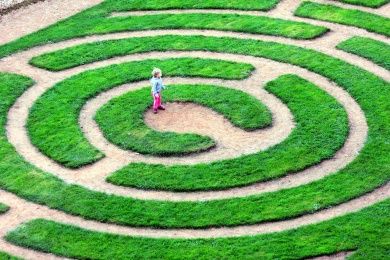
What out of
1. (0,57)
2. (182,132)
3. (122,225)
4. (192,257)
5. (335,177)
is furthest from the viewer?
(0,57)

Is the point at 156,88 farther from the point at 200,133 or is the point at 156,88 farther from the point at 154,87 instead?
the point at 200,133

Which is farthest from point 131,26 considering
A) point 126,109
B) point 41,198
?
point 41,198

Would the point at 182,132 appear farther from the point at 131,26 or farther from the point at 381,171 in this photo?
the point at 131,26

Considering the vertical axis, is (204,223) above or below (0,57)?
below

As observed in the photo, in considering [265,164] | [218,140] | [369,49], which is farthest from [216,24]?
[265,164]

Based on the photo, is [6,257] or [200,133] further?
[200,133]

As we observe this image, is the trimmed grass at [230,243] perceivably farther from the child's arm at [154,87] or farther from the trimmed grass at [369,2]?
the trimmed grass at [369,2]

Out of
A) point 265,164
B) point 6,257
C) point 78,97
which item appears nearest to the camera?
point 6,257
